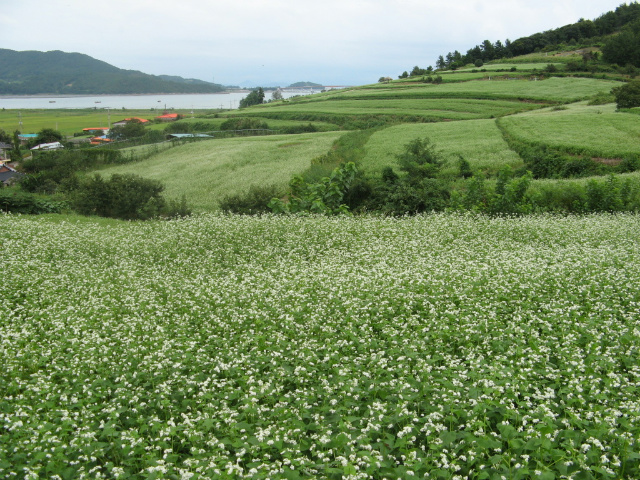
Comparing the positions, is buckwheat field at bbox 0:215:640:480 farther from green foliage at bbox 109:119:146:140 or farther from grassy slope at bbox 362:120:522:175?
green foliage at bbox 109:119:146:140

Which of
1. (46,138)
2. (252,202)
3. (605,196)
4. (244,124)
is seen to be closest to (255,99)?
(46,138)

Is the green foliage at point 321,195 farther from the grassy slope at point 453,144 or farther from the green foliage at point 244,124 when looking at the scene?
the green foliage at point 244,124

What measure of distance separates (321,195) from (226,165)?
20.1 metres

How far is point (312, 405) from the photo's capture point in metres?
5.66

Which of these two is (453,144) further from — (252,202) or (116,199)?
(116,199)

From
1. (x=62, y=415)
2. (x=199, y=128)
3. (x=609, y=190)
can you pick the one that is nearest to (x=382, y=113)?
(x=199, y=128)

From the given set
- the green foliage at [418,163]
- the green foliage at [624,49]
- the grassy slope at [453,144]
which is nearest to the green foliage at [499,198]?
the green foliage at [418,163]

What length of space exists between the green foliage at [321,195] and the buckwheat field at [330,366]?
7.16 metres

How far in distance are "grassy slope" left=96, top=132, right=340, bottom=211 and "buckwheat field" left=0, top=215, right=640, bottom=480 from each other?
18009mm

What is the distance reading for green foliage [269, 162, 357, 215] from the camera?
1908cm

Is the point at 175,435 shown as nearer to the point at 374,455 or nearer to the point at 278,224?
the point at 374,455

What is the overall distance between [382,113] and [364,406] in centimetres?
5379

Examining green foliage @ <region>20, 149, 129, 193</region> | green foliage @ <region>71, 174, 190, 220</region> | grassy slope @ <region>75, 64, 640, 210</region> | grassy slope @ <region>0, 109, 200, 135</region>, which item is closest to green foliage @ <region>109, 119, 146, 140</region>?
grassy slope @ <region>75, 64, 640, 210</region>

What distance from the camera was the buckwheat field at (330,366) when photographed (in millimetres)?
4723
